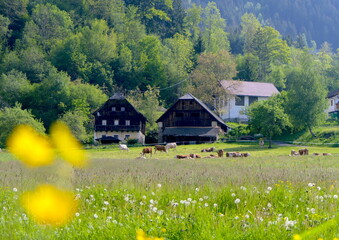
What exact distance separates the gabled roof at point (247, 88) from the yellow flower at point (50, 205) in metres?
83.6

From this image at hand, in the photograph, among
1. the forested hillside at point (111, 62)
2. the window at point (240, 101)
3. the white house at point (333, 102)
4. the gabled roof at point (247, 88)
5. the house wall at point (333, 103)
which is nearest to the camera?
the forested hillside at point (111, 62)

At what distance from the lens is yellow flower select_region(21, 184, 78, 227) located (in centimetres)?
969

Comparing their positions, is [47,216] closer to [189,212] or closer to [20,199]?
[20,199]

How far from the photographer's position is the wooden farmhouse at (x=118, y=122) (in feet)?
273

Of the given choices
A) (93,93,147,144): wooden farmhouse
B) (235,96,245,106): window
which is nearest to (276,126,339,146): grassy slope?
(93,93,147,144): wooden farmhouse

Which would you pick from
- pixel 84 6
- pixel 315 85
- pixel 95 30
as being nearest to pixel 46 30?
pixel 95 30

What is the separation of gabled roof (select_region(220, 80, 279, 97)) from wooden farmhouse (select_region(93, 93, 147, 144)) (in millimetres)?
21165

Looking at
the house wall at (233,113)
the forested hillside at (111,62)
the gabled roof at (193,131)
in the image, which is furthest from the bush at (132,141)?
the house wall at (233,113)

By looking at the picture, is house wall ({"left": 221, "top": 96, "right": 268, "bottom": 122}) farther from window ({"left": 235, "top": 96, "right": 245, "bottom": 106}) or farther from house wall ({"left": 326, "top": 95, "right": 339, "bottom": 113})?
house wall ({"left": 326, "top": 95, "right": 339, "bottom": 113})

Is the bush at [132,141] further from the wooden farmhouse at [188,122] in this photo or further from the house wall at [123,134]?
the wooden farmhouse at [188,122]

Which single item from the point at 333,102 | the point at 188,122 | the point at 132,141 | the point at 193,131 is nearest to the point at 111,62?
the point at 188,122

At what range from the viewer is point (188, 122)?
8212cm

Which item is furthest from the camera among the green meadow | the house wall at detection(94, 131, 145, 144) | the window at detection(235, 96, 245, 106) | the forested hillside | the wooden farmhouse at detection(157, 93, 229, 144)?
the window at detection(235, 96, 245, 106)

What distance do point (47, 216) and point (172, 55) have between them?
110505 mm
